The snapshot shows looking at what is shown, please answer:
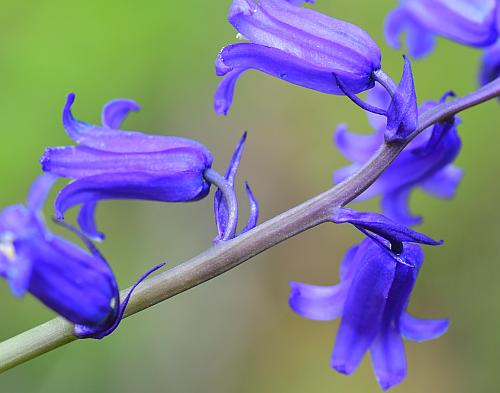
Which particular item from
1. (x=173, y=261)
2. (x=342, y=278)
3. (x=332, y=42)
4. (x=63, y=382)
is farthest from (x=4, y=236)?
(x=173, y=261)

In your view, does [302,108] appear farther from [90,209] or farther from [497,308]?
[90,209]

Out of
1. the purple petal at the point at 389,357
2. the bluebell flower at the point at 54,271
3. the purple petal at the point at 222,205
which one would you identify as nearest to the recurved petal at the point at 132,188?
the purple petal at the point at 222,205

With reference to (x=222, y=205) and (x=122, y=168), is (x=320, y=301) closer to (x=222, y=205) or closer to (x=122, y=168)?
(x=222, y=205)

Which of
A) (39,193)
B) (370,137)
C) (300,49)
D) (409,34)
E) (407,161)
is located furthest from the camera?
(409,34)

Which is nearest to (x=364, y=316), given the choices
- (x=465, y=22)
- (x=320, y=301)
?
(x=320, y=301)

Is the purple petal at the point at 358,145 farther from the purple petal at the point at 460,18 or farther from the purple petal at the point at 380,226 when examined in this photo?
the purple petal at the point at 380,226

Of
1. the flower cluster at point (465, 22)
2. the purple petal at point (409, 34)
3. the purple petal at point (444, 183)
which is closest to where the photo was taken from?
the flower cluster at point (465, 22)
